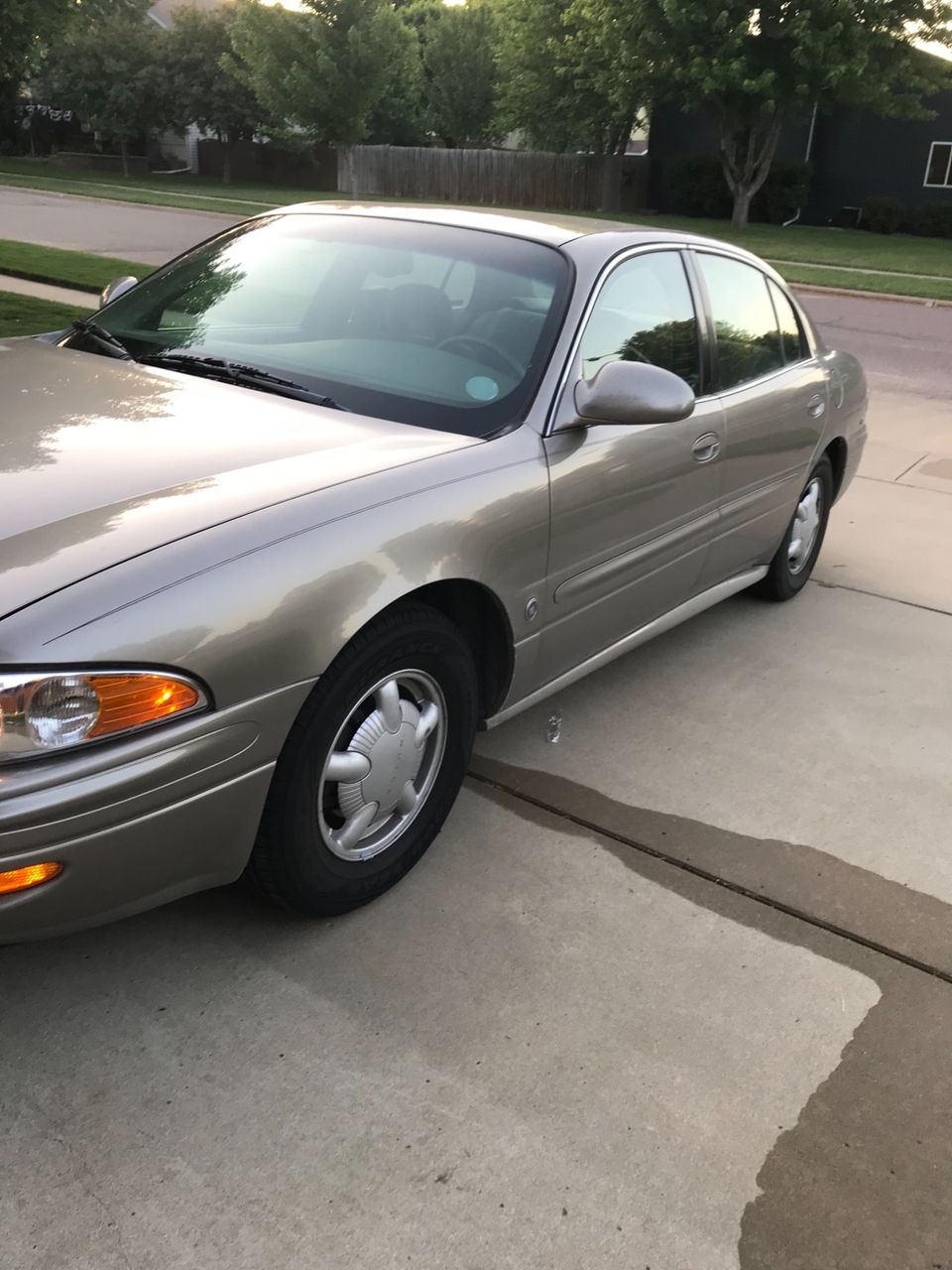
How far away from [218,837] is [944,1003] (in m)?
1.70

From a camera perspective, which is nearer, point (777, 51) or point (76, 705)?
point (76, 705)

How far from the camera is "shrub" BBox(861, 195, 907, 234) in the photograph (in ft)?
101

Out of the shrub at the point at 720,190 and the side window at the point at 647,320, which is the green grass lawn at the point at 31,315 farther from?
the shrub at the point at 720,190

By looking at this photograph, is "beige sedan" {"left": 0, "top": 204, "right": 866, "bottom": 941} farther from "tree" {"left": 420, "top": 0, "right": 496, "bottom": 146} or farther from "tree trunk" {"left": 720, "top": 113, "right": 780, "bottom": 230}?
"tree" {"left": 420, "top": 0, "right": 496, "bottom": 146}

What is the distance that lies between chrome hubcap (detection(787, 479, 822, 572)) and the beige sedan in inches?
21.3

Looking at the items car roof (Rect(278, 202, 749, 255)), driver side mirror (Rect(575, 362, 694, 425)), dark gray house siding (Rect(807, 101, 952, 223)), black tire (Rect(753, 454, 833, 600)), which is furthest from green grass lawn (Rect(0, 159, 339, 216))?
driver side mirror (Rect(575, 362, 694, 425))

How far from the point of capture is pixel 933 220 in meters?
30.5

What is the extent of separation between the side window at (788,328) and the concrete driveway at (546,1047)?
1.78 meters

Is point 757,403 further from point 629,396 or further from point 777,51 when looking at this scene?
point 777,51

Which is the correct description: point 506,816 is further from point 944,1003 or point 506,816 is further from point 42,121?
point 42,121

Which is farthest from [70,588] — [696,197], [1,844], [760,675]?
[696,197]

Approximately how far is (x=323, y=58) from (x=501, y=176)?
25.7 ft

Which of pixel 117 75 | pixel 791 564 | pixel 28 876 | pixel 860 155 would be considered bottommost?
pixel 791 564

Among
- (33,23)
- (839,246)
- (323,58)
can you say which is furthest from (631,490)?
(323,58)
